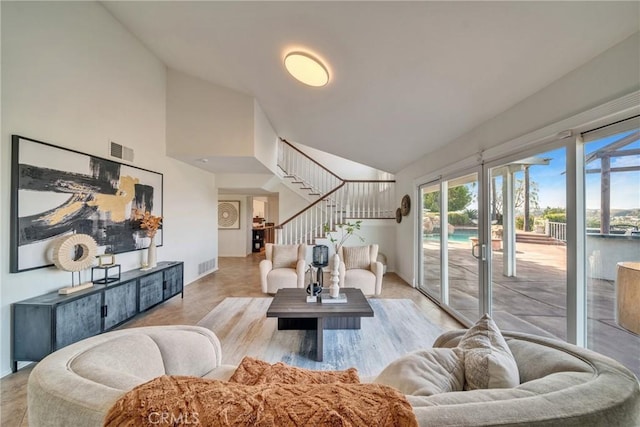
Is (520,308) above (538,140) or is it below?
below

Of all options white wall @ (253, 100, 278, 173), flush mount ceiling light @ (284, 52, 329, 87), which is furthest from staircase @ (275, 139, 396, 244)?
flush mount ceiling light @ (284, 52, 329, 87)

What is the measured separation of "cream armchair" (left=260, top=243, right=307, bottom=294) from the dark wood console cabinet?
1670 millimetres

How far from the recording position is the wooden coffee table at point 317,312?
7.91ft

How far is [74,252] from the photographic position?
256cm

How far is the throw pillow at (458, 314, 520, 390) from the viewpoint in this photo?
33.2 inches

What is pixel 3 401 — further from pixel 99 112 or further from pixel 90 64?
pixel 90 64

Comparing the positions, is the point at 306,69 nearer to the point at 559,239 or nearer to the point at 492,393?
the point at 559,239

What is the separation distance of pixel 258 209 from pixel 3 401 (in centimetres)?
1037

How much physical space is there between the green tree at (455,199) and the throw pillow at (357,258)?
136cm

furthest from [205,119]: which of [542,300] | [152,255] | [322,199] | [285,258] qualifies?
[542,300]

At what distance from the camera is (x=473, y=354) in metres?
0.93

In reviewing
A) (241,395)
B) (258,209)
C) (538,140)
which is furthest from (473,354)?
(258,209)

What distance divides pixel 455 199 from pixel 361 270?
1847mm

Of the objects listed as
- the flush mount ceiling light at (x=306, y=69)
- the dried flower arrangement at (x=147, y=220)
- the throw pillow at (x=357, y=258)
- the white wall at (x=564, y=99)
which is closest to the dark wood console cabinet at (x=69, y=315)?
the dried flower arrangement at (x=147, y=220)
